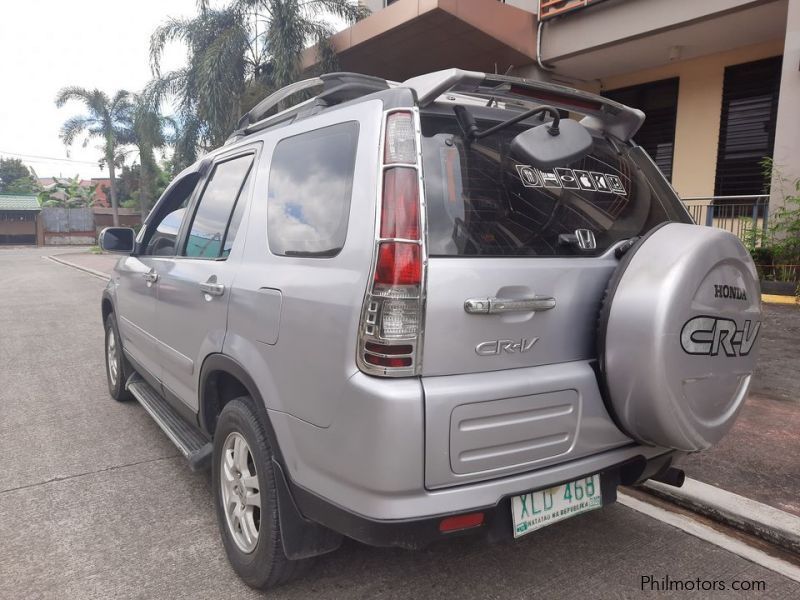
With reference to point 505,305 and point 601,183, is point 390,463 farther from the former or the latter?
point 601,183

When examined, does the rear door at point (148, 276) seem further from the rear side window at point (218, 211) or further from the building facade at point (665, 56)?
the building facade at point (665, 56)

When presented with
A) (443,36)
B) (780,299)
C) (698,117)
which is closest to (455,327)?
(780,299)

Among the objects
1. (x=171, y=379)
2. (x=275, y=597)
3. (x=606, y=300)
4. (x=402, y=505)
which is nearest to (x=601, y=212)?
(x=606, y=300)

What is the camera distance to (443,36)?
40.8 feet

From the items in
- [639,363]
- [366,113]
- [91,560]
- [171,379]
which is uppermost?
[366,113]

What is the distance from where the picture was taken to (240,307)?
2.46 metres

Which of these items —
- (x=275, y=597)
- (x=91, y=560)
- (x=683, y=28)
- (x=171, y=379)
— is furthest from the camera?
(x=683, y=28)

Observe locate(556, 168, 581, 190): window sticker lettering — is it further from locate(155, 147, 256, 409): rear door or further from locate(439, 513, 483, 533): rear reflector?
locate(155, 147, 256, 409): rear door

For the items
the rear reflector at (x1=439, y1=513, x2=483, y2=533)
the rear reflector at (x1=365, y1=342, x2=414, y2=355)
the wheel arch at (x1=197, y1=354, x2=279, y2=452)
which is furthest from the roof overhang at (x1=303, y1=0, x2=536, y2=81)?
the rear reflector at (x1=439, y1=513, x2=483, y2=533)

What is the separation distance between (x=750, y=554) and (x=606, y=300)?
1533mm

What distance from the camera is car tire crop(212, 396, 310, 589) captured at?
2238mm

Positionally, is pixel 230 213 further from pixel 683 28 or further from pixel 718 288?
pixel 683 28

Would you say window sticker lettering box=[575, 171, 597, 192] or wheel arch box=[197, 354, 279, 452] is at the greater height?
window sticker lettering box=[575, 171, 597, 192]

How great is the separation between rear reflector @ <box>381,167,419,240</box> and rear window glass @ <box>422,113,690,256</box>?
7 centimetres
